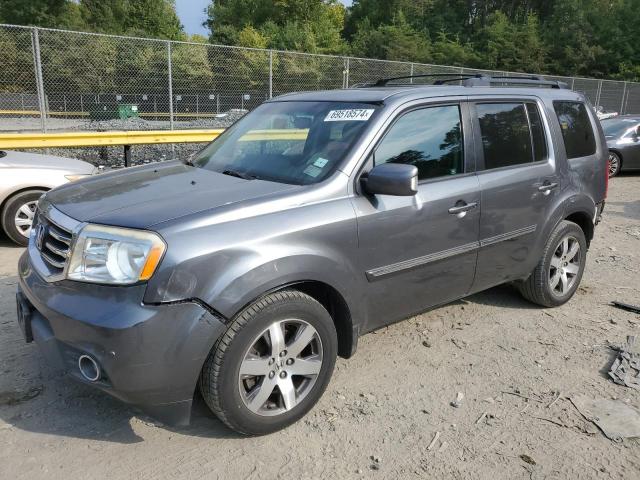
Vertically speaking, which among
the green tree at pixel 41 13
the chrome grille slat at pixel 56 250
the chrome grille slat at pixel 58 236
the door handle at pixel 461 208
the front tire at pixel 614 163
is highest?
the green tree at pixel 41 13

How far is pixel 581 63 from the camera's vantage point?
4519 cm

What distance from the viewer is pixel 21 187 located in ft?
19.1

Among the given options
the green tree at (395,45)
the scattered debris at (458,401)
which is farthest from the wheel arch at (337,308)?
the green tree at (395,45)

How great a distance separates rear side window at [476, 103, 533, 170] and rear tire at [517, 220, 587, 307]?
2.55 ft

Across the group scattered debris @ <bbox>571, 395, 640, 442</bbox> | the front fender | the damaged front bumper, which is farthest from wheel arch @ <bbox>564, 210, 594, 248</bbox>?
the damaged front bumper

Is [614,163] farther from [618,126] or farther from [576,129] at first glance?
[576,129]

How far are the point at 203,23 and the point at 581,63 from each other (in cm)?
4430

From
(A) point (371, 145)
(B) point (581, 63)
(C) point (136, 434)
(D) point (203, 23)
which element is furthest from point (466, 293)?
(D) point (203, 23)

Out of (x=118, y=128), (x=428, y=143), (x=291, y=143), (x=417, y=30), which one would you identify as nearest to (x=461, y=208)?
(x=428, y=143)

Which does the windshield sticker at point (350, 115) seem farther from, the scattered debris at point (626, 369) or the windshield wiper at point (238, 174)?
the scattered debris at point (626, 369)

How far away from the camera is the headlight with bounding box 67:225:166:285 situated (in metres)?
2.39

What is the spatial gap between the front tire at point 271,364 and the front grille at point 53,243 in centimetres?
88

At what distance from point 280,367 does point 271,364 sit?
2.6 inches

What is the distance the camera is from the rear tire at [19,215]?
19.1 feet
